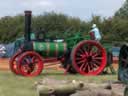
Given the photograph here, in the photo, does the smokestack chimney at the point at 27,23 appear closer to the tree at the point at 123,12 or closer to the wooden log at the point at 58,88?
the wooden log at the point at 58,88

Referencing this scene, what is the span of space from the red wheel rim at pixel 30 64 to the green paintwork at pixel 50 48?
36 cm

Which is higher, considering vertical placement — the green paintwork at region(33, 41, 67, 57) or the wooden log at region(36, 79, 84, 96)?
the green paintwork at region(33, 41, 67, 57)

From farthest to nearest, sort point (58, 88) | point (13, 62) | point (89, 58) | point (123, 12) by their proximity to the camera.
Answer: point (123, 12) → point (13, 62) → point (89, 58) → point (58, 88)

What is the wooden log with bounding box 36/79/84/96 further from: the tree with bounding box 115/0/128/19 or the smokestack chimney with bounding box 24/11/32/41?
the tree with bounding box 115/0/128/19

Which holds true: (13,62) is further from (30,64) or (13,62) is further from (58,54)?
(58,54)

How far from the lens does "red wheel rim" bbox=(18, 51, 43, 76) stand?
1502 centimetres

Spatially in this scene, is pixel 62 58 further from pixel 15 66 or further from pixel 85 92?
pixel 85 92

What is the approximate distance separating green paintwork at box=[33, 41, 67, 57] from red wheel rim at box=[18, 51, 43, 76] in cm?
36

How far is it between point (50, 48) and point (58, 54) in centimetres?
43

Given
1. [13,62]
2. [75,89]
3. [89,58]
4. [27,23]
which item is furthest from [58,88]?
[13,62]

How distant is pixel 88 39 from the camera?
632 inches

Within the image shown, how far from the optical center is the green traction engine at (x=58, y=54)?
49.9ft

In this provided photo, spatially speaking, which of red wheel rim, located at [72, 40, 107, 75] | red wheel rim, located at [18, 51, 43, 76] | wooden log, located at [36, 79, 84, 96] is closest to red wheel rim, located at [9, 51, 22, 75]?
red wheel rim, located at [18, 51, 43, 76]

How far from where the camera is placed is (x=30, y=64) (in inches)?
603
